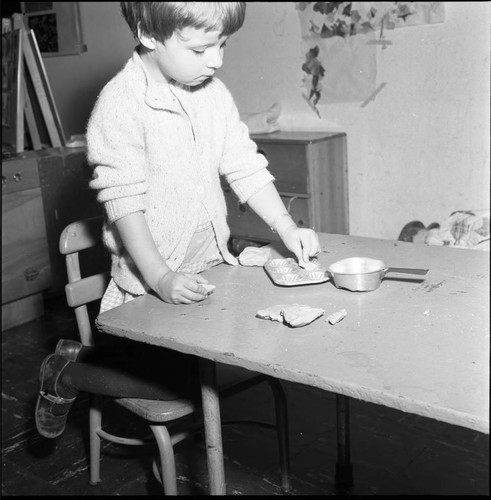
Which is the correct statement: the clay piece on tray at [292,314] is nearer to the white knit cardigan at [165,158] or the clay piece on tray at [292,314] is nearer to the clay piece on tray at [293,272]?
the clay piece on tray at [293,272]

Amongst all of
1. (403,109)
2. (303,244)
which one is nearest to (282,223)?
(303,244)

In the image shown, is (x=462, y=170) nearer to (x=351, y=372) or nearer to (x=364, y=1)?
(x=364, y=1)

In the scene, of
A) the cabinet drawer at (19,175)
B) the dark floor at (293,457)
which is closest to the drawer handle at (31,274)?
the cabinet drawer at (19,175)

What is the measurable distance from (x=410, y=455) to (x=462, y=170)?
147cm

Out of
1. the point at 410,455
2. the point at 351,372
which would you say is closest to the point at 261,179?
the point at 351,372

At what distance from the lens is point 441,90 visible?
3.07 meters

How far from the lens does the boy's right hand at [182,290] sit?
4.36ft

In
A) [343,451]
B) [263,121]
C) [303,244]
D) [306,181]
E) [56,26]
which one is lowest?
[343,451]

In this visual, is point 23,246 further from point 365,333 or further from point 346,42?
point 365,333

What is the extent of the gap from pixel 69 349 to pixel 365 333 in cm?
91

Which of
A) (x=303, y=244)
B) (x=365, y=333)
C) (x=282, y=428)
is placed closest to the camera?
(x=365, y=333)

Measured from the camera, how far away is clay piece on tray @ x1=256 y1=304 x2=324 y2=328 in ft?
3.87

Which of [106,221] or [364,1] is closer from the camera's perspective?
[106,221]

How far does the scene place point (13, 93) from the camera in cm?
367
